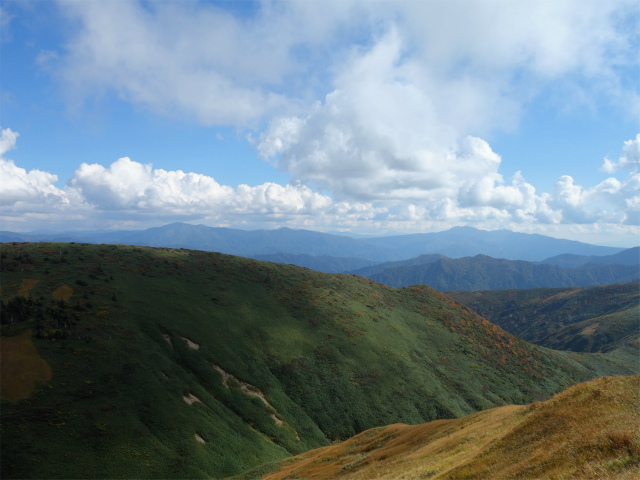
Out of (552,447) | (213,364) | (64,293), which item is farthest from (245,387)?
(552,447)

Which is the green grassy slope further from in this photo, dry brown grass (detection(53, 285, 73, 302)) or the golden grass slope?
the golden grass slope

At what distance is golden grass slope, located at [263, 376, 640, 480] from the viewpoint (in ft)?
42.5

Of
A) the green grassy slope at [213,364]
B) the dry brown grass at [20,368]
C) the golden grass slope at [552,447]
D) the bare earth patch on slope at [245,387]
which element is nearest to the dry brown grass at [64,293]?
the green grassy slope at [213,364]

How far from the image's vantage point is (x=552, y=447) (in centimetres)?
1555

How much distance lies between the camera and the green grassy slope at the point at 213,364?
35.5m

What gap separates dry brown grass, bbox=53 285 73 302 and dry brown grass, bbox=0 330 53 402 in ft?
39.5

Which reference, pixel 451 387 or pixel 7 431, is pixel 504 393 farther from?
pixel 7 431

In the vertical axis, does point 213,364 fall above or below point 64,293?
below

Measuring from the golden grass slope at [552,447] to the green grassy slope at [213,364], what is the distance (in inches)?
840

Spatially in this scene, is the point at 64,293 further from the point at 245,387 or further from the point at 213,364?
the point at 245,387

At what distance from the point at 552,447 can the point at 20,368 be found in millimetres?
53031

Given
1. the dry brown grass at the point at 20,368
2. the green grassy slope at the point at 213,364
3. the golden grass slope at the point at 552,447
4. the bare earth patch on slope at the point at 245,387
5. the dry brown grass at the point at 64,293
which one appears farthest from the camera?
the bare earth patch on slope at the point at 245,387

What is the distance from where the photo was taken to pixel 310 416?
58594 millimetres

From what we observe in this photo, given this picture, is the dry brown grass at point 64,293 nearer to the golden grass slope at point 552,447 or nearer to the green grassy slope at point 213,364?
the green grassy slope at point 213,364
